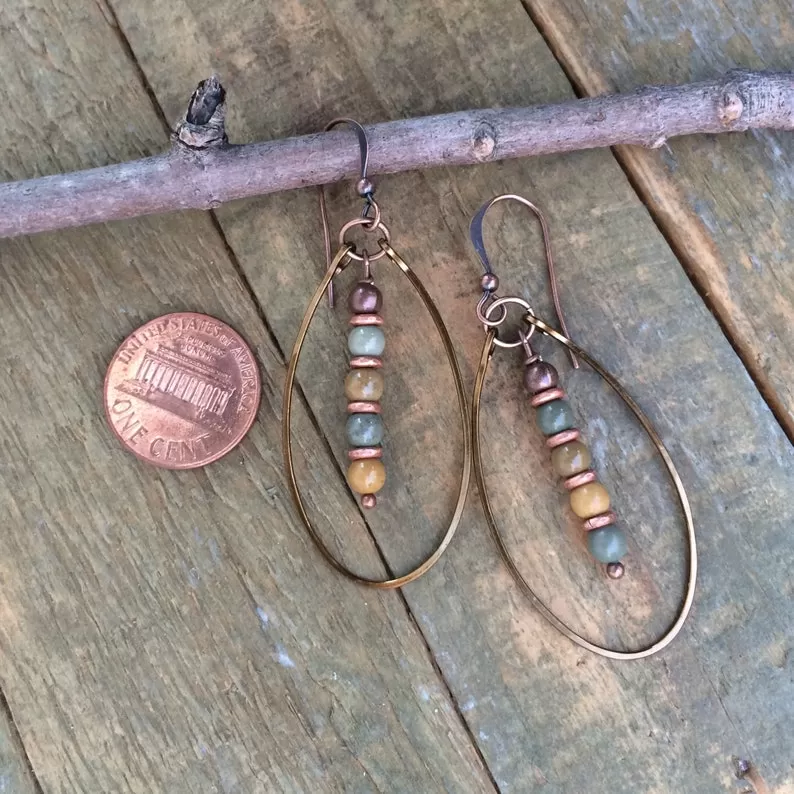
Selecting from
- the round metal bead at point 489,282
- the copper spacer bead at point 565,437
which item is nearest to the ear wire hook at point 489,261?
the round metal bead at point 489,282

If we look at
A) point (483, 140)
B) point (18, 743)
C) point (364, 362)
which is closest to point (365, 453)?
point (364, 362)

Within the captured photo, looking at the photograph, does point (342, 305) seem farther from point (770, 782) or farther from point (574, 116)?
point (770, 782)

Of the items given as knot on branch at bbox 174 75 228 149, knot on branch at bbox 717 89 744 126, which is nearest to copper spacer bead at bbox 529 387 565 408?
knot on branch at bbox 717 89 744 126

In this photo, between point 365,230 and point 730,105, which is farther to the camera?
point 365,230

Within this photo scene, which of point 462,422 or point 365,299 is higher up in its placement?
point 365,299

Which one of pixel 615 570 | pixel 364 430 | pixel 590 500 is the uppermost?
pixel 364 430

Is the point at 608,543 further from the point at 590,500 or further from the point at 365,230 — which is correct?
the point at 365,230

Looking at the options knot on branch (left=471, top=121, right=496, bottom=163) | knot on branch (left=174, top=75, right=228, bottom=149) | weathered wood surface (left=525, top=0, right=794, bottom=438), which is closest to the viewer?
knot on branch (left=174, top=75, right=228, bottom=149)

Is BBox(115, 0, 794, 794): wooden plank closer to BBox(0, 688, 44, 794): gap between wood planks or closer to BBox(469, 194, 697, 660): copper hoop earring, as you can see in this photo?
BBox(469, 194, 697, 660): copper hoop earring

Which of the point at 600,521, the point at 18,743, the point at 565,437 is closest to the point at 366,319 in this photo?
the point at 565,437
